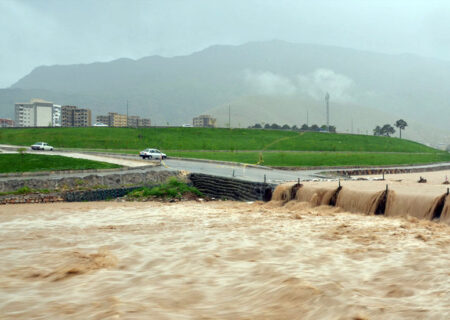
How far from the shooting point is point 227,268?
978cm

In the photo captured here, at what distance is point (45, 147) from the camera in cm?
5700

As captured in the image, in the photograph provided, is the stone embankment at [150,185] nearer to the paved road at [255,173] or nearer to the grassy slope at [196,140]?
the paved road at [255,173]

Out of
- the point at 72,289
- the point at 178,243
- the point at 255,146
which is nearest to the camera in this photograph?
the point at 72,289

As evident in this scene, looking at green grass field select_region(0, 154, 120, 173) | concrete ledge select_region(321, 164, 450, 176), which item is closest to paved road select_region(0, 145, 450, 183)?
concrete ledge select_region(321, 164, 450, 176)

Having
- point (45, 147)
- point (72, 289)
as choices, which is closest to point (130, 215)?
point (72, 289)

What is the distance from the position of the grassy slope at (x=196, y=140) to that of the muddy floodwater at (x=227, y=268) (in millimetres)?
50608

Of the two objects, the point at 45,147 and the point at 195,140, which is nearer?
the point at 45,147

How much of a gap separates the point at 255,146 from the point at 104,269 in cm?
6415

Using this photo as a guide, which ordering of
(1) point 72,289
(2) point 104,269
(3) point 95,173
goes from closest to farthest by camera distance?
(1) point 72,289 → (2) point 104,269 → (3) point 95,173

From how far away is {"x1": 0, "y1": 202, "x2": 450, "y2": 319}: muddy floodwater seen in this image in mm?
7320

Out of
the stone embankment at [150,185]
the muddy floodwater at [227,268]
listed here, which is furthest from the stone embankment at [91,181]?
the muddy floodwater at [227,268]

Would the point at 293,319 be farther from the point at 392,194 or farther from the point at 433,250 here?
the point at 392,194

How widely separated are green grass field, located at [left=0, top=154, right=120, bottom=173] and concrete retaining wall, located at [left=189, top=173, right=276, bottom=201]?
23.5 ft

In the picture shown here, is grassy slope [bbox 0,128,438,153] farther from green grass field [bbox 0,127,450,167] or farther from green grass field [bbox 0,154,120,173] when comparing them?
green grass field [bbox 0,154,120,173]
